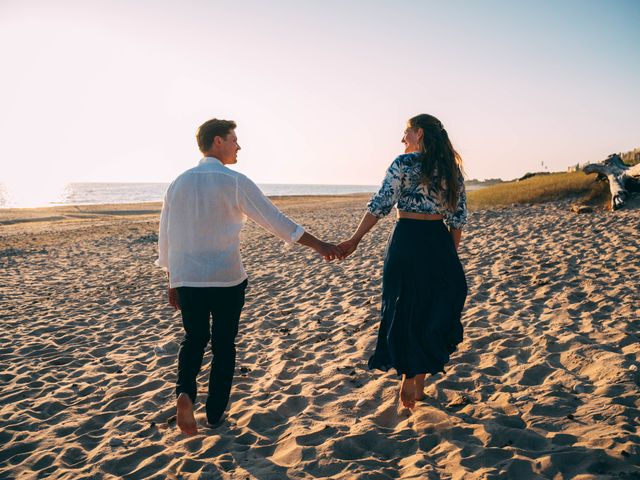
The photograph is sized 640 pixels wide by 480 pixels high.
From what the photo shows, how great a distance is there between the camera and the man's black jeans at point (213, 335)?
10.6 ft

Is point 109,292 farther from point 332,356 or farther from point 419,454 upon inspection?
point 419,454

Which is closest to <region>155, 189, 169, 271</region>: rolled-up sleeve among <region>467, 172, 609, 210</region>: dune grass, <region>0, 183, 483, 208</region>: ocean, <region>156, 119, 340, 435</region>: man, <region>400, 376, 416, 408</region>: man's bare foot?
<region>156, 119, 340, 435</region>: man

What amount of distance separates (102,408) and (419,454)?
113 inches

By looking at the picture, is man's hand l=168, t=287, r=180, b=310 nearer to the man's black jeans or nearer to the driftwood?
the man's black jeans

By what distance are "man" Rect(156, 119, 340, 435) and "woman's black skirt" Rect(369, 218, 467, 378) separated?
82 centimetres

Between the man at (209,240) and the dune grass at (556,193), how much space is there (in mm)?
14383

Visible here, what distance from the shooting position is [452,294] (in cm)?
349

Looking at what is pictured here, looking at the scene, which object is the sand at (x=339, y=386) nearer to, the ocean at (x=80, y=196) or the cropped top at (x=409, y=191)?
the cropped top at (x=409, y=191)

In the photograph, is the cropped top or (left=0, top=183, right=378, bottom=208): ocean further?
(left=0, top=183, right=378, bottom=208): ocean

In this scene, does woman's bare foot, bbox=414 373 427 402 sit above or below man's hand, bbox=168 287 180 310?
below

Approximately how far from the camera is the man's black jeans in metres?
3.24

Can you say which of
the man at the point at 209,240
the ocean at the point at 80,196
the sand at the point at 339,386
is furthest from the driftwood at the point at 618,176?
the ocean at the point at 80,196

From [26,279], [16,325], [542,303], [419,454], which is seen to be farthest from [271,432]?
[26,279]

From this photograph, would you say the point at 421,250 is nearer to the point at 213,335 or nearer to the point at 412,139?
the point at 412,139
